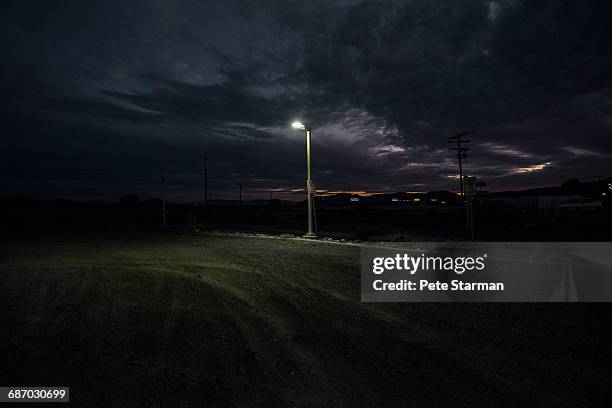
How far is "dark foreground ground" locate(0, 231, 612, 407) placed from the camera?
11.4 feet

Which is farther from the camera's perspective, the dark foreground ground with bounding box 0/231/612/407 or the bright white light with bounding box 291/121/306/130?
the bright white light with bounding box 291/121/306/130

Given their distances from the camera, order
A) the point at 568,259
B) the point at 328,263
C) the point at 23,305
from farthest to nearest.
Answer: the point at 328,263
the point at 568,259
the point at 23,305

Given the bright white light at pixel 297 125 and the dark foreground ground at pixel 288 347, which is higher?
the bright white light at pixel 297 125

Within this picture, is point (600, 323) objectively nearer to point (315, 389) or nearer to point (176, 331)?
point (315, 389)

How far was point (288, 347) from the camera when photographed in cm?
457

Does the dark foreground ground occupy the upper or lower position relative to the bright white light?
lower

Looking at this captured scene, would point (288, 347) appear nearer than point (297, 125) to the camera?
Yes

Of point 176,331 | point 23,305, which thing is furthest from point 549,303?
point 23,305

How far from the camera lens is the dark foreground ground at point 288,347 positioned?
347cm

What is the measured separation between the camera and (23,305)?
20.6ft

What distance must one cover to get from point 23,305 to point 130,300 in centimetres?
182

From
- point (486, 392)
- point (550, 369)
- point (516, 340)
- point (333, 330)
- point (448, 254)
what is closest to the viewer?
point (486, 392)

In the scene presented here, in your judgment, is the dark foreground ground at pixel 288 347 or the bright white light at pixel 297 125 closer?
the dark foreground ground at pixel 288 347

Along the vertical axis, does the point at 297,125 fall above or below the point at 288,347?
above
